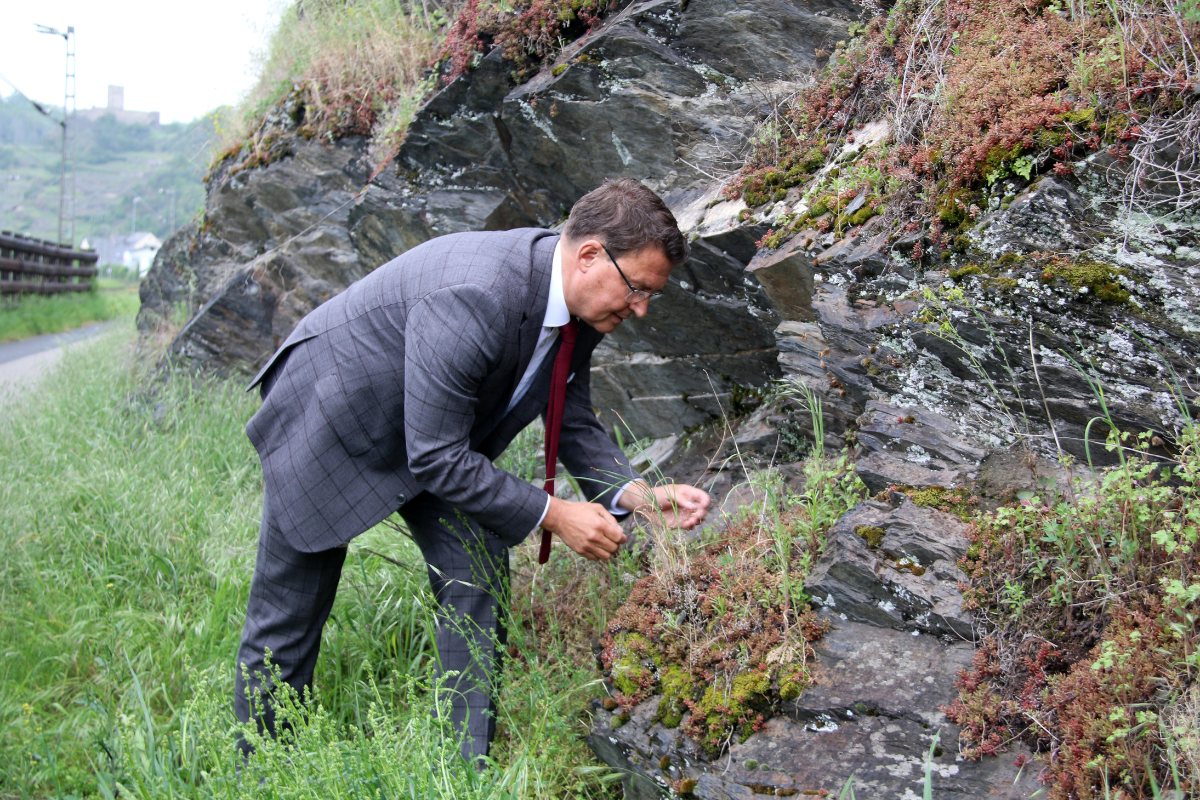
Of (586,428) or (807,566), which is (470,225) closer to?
(586,428)

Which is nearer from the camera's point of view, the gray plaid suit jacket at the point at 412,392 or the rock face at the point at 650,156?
the gray plaid suit jacket at the point at 412,392

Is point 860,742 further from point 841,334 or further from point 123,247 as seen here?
point 123,247

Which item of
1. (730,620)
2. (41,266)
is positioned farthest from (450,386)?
(41,266)

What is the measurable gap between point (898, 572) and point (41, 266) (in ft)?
69.7

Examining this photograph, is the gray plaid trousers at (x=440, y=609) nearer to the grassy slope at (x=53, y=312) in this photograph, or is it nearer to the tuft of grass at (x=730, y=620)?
the tuft of grass at (x=730, y=620)

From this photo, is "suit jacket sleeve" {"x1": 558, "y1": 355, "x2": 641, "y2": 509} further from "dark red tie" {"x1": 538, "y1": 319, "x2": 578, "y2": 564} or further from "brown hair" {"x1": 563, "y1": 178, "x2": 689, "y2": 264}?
"brown hair" {"x1": 563, "y1": 178, "x2": 689, "y2": 264}

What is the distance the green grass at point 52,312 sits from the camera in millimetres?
14898

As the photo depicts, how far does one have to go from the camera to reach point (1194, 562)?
1.92 m

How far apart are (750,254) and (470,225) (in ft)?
9.18

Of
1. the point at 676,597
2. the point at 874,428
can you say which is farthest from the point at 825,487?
the point at 676,597

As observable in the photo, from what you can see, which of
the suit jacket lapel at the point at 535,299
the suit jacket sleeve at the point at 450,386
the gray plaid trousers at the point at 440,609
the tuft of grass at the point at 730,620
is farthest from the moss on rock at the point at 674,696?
the suit jacket lapel at the point at 535,299

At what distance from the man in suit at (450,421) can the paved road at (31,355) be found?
770 cm

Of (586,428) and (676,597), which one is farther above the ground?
(586,428)

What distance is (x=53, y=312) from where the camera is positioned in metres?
16.5
